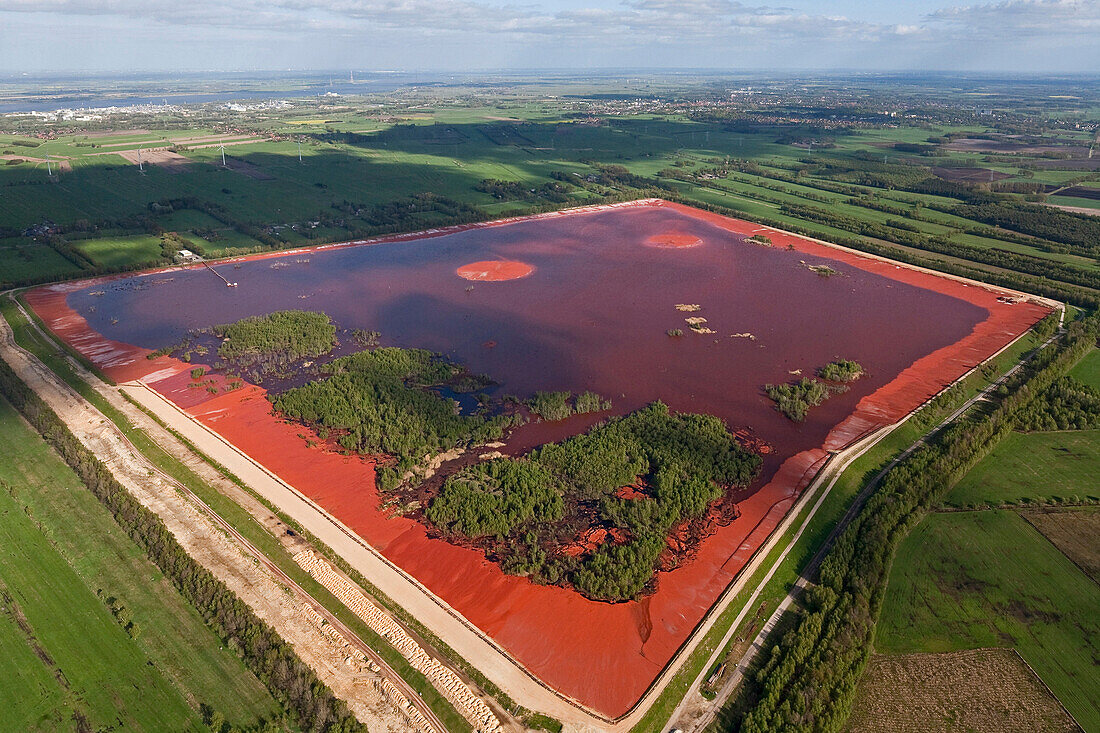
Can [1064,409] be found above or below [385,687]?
above

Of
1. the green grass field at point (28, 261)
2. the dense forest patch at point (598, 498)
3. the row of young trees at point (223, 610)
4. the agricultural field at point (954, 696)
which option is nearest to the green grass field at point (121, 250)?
the green grass field at point (28, 261)

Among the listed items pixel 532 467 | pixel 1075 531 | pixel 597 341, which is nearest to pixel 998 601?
pixel 1075 531

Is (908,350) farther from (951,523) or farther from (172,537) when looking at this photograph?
(172,537)

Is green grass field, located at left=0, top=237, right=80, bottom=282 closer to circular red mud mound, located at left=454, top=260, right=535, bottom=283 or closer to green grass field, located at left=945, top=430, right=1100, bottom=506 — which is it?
circular red mud mound, located at left=454, top=260, right=535, bottom=283

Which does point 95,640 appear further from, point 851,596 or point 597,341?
point 597,341

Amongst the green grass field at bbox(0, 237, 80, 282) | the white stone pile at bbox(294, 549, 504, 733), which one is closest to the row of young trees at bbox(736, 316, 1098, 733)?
the white stone pile at bbox(294, 549, 504, 733)

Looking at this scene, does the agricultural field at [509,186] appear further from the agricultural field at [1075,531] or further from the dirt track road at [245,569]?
the agricultural field at [1075,531]
